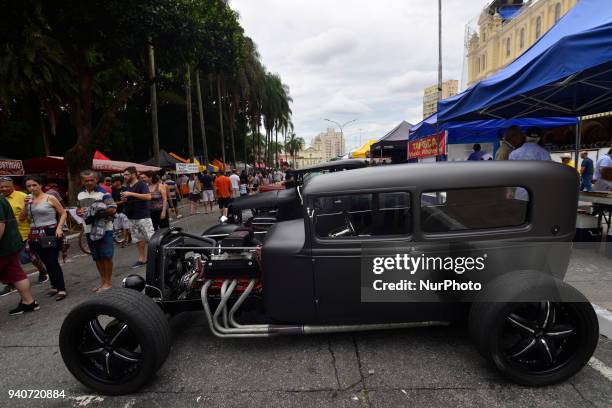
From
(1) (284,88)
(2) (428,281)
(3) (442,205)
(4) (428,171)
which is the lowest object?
(2) (428,281)

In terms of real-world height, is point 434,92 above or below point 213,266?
above

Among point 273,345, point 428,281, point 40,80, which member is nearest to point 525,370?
point 428,281

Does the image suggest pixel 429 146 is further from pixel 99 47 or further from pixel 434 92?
pixel 434 92

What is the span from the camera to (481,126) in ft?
27.3

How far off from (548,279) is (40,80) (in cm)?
1820

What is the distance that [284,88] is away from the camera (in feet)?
152

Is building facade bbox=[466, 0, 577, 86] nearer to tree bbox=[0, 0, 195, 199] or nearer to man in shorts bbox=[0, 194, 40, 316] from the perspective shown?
tree bbox=[0, 0, 195, 199]

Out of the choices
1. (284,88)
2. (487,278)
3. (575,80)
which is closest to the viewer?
(487,278)

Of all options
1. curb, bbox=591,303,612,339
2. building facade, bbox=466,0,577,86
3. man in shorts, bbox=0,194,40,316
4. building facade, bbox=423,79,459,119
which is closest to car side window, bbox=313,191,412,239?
curb, bbox=591,303,612,339

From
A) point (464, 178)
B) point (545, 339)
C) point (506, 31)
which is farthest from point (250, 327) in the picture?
point (506, 31)

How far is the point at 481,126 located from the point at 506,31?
44.4 meters

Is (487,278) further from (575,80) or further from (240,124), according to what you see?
(240,124)

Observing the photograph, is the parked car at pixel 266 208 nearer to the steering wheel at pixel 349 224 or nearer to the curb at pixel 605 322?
the steering wheel at pixel 349 224

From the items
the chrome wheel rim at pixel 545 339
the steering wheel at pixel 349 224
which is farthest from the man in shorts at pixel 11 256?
the chrome wheel rim at pixel 545 339
